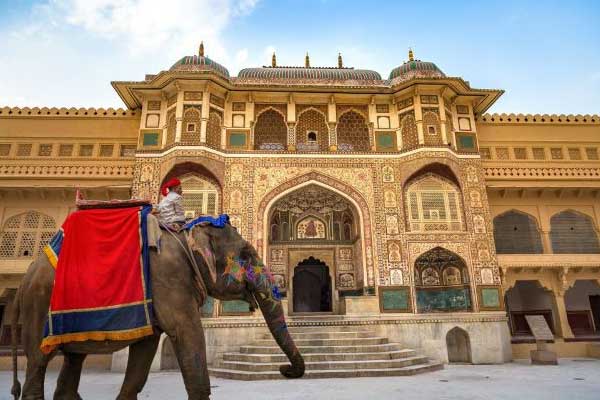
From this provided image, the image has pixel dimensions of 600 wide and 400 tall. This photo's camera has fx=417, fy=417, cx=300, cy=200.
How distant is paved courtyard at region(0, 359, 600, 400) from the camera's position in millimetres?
6875

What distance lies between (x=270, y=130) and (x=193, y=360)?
13.0 meters

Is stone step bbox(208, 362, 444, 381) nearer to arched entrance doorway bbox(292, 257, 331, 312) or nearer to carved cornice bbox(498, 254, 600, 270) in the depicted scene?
carved cornice bbox(498, 254, 600, 270)

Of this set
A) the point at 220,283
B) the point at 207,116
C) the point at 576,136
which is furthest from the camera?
the point at 576,136

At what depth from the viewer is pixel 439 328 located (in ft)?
42.3

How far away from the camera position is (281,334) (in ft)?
12.4

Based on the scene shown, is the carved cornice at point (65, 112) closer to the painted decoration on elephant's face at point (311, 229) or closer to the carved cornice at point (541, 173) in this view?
the painted decoration on elephant's face at point (311, 229)

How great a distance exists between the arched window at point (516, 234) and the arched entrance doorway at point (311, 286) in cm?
677

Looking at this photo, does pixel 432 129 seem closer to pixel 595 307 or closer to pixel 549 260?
pixel 549 260

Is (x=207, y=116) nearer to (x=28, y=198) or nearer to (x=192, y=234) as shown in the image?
(x=28, y=198)

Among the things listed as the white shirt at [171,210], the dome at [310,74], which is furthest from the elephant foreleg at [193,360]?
the dome at [310,74]

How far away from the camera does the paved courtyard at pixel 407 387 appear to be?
688 cm

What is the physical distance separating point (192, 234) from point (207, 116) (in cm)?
1102

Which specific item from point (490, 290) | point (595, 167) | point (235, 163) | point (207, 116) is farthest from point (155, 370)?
point (595, 167)

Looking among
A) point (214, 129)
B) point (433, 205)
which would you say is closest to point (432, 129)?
point (433, 205)
